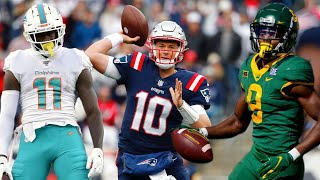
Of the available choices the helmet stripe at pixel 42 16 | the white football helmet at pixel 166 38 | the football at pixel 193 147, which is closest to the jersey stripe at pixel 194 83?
the white football helmet at pixel 166 38

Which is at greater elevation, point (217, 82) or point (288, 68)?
point (288, 68)

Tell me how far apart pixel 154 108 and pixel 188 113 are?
31 centimetres

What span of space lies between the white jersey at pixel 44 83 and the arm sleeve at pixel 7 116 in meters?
0.08

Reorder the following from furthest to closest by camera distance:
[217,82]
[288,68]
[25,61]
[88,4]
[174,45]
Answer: [88,4] → [217,82] → [174,45] → [25,61] → [288,68]

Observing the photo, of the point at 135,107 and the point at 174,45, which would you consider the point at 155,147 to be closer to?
the point at 135,107

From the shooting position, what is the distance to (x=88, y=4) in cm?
1293

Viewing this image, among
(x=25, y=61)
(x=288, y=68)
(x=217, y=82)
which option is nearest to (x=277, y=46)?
(x=288, y=68)

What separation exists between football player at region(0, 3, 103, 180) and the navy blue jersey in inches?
14.5

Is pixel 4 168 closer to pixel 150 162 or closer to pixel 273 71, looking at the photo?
pixel 150 162

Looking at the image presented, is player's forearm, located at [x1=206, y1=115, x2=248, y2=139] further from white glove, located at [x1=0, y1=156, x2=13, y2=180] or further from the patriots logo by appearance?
white glove, located at [x1=0, y1=156, x2=13, y2=180]

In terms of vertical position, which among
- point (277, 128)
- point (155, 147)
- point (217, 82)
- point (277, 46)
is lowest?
point (217, 82)

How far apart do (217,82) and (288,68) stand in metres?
5.99

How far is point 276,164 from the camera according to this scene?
19.2 ft

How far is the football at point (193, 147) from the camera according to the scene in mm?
6263
